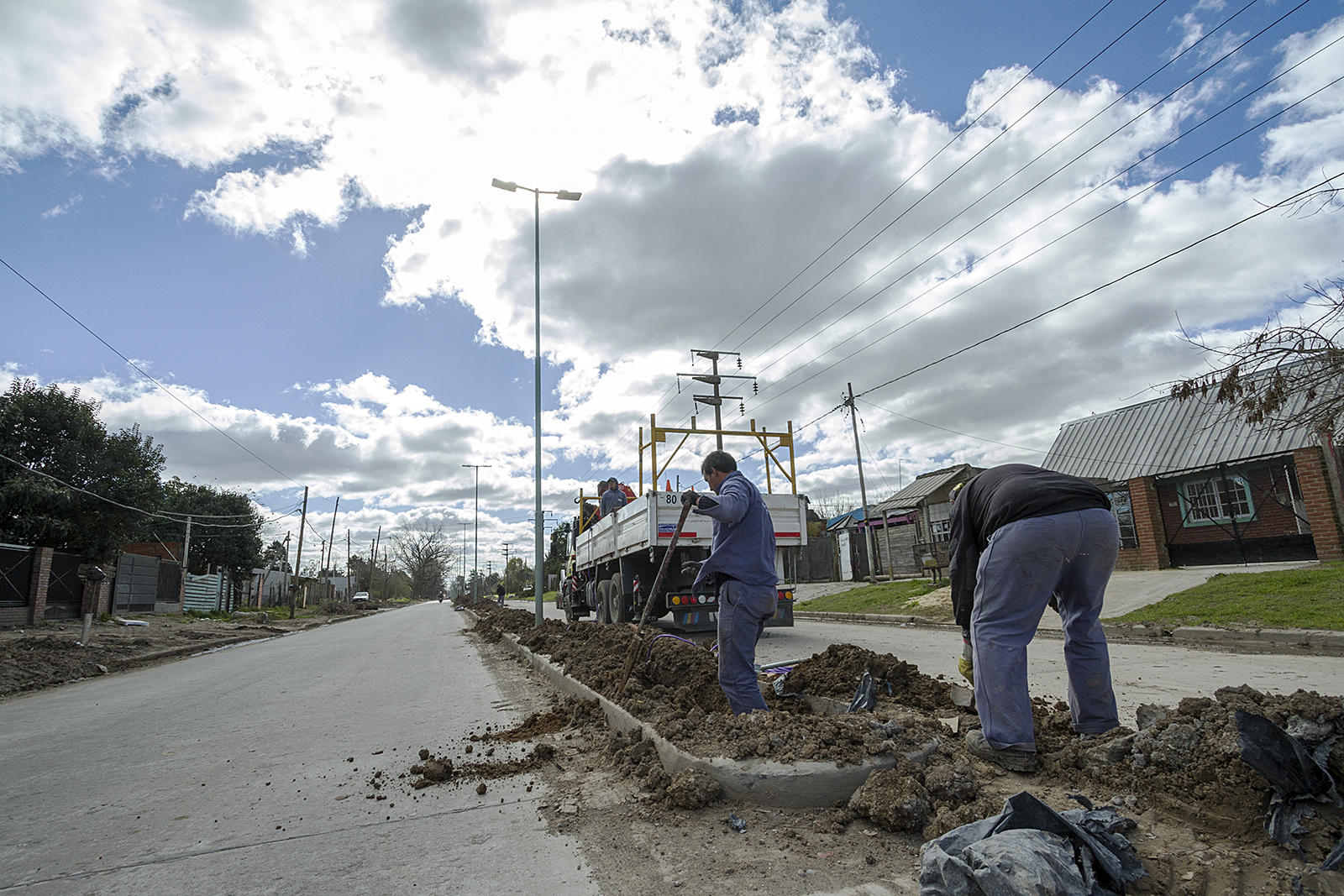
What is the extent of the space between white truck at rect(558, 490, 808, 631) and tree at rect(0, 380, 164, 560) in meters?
18.1

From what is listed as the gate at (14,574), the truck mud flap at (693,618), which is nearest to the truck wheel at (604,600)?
the truck mud flap at (693,618)

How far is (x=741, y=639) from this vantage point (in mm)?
3840

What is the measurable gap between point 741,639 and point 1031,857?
2.14m

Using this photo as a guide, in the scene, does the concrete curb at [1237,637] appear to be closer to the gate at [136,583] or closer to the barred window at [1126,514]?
the barred window at [1126,514]

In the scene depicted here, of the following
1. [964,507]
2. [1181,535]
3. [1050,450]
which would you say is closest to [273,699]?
[964,507]

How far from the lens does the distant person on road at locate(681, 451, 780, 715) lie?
3.83m

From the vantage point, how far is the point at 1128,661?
21.2ft

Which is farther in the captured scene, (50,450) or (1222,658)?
(50,450)

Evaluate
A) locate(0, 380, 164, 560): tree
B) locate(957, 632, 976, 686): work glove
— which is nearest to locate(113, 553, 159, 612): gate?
locate(0, 380, 164, 560): tree

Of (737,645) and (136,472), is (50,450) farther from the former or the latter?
(737,645)

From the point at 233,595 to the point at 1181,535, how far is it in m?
44.0

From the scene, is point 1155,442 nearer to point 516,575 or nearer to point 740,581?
point 740,581

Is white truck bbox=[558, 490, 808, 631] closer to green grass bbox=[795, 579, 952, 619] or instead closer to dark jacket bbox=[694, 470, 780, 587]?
dark jacket bbox=[694, 470, 780, 587]

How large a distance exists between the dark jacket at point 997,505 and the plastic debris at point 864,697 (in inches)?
35.7
